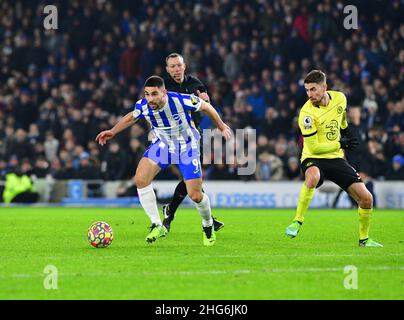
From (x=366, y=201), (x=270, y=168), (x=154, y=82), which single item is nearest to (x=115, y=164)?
(x=270, y=168)

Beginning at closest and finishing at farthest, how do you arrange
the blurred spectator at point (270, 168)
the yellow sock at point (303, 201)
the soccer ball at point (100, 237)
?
1. the soccer ball at point (100, 237)
2. the yellow sock at point (303, 201)
3. the blurred spectator at point (270, 168)

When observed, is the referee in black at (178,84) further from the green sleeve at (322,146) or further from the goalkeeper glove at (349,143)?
the goalkeeper glove at (349,143)

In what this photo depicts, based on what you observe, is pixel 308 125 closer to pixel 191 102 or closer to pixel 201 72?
pixel 191 102

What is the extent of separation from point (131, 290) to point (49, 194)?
1606cm

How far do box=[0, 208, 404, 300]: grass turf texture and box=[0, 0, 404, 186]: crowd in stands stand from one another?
7.55m

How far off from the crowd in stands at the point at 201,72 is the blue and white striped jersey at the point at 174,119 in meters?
10.1

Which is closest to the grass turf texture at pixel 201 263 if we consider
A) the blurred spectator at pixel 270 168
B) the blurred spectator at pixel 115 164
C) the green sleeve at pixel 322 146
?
the green sleeve at pixel 322 146

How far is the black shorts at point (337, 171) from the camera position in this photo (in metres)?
11.2

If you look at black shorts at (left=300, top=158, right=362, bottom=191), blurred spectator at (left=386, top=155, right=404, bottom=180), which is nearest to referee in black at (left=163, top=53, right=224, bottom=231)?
black shorts at (left=300, top=158, right=362, bottom=191)

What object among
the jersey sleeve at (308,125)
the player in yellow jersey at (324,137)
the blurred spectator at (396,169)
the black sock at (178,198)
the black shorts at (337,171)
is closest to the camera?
the black shorts at (337,171)

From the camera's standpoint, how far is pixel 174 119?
448 inches

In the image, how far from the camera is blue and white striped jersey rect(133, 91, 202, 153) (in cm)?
1127

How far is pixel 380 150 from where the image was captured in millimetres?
21781
